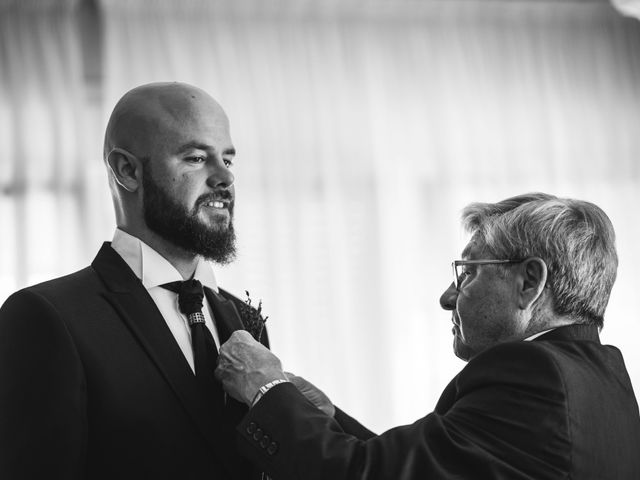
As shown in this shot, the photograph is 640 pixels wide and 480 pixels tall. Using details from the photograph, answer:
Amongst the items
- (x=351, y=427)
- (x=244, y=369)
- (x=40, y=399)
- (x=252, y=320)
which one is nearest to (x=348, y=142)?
(x=351, y=427)

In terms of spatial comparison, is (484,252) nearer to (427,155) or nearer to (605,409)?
(605,409)

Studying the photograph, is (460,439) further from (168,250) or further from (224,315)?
(168,250)

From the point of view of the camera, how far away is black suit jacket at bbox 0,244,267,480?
1729mm

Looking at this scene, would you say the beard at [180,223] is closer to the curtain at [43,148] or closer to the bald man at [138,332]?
the bald man at [138,332]

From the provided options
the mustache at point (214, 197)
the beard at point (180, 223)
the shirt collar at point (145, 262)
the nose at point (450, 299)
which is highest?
the mustache at point (214, 197)

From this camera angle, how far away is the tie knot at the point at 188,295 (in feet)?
6.56

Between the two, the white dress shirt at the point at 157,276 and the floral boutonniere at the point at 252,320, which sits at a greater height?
the white dress shirt at the point at 157,276

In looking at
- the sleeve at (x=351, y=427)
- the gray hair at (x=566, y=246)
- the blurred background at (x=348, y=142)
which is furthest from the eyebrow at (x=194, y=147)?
the blurred background at (x=348, y=142)

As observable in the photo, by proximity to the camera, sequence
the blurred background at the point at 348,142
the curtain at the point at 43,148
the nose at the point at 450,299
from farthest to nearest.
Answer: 1. the blurred background at the point at 348,142
2. the curtain at the point at 43,148
3. the nose at the point at 450,299

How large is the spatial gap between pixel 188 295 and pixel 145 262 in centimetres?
12

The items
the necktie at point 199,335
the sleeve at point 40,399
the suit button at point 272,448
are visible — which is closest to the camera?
the sleeve at point 40,399

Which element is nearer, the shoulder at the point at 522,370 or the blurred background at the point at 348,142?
the shoulder at the point at 522,370

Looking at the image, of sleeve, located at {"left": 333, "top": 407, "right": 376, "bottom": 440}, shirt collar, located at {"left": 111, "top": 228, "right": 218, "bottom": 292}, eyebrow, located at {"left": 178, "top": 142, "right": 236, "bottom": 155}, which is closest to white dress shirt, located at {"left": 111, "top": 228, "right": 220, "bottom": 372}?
shirt collar, located at {"left": 111, "top": 228, "right": 218, "bottom": 292}

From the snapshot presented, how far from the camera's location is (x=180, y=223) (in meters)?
1.99
